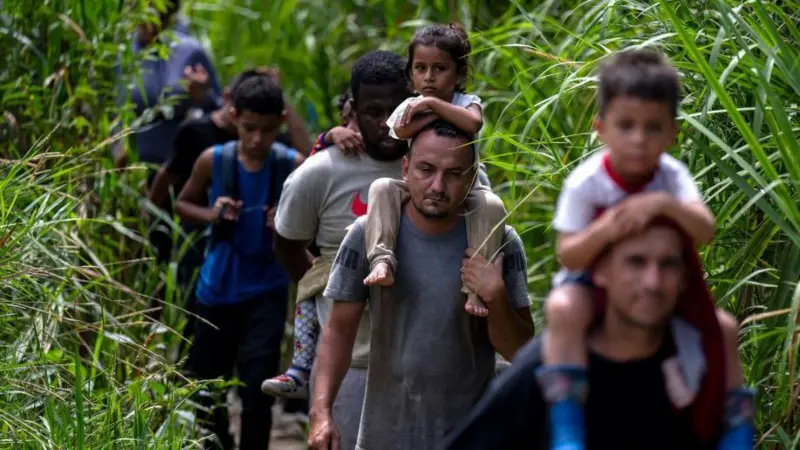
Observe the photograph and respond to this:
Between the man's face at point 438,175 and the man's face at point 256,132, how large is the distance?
242cm

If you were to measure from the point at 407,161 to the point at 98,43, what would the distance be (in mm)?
2837

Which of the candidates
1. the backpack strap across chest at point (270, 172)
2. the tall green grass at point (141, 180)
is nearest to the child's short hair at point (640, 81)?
the tall green grass at point (141, 180)

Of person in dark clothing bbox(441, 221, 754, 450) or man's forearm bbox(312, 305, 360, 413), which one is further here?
man's forearm bbox(312, 305, 360, 413)

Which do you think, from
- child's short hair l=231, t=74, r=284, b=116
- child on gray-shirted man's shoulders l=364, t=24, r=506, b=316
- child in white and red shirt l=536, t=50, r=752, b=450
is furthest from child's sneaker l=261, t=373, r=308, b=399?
child in white and red shirt l=536, t=50, r=752, b=450

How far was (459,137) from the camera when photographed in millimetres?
4555

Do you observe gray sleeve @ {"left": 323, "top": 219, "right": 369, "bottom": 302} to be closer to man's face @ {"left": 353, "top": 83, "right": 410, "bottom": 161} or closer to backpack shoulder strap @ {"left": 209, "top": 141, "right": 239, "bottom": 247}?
man's face @ {"left": 353, "top": 83, "right": 410, "bottom": 161}

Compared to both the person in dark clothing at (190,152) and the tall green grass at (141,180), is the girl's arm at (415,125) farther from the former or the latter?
the person in dark clothing at (190,152)

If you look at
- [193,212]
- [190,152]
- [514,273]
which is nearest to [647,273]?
[514,273]

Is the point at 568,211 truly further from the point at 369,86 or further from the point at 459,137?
the point at 369,86

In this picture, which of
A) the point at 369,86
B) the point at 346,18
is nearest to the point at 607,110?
the point at 369,86

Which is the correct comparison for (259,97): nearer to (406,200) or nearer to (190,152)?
(190,152)

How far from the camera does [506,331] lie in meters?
4.47

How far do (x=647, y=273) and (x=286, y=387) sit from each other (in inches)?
106

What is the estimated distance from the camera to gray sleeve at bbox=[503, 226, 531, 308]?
460 cm
